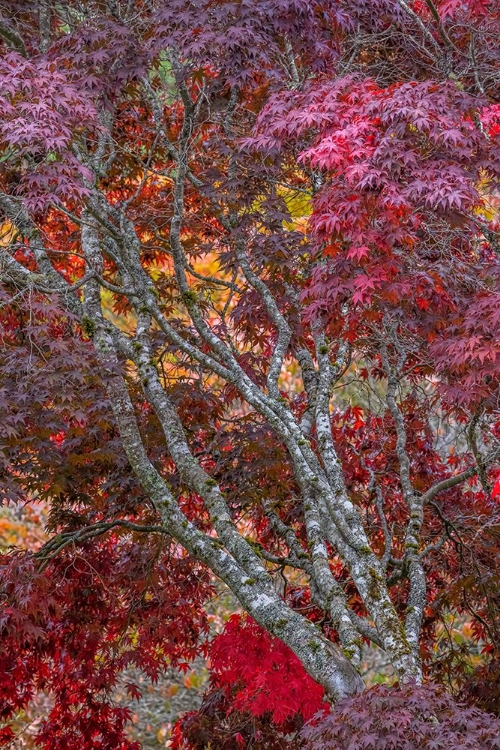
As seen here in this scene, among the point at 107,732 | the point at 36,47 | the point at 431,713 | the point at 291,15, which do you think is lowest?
the point at 431,713

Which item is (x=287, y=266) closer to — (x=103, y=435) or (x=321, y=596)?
(x=103, y=435)

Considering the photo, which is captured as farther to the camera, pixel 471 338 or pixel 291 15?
pixel 291 15

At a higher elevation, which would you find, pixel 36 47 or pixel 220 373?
pixel 36 47

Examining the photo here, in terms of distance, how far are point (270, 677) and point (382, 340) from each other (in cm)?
211

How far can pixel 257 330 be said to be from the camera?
562cm

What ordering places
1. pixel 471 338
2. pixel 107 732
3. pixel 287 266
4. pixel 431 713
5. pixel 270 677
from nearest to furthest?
pixel 431 713
pixel 471 338
pixel 270 677
pixel 287 266
pixel 107 732

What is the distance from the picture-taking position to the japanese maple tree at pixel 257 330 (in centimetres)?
382

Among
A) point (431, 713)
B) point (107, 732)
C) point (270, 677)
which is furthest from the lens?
point (107, 732)

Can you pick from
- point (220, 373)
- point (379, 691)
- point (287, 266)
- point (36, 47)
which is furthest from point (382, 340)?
point (36, 47)

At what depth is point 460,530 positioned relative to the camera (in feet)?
19.0

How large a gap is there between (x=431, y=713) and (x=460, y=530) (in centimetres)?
279

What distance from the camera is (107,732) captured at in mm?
6422

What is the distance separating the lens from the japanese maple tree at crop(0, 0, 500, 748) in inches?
151

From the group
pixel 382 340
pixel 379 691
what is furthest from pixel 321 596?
pixel 382 340
